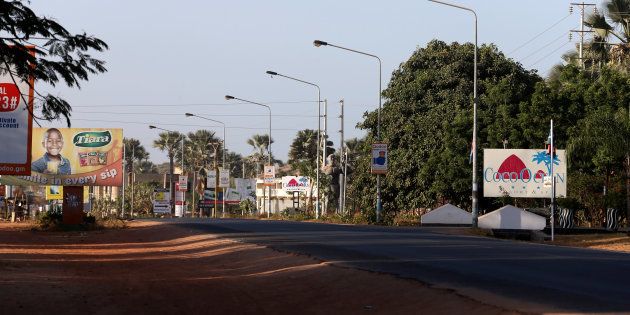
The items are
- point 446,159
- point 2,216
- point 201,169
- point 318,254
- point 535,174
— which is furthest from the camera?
point 201,169

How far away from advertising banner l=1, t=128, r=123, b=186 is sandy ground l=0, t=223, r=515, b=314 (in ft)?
77.0

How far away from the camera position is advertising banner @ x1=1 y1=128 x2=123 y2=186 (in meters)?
50.9

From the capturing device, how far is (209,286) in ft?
54.6

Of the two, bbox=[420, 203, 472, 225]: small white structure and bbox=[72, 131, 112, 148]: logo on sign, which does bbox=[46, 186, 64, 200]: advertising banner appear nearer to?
bbox=[72, 131, 112, 148]: logo on sign

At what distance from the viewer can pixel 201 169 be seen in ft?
390


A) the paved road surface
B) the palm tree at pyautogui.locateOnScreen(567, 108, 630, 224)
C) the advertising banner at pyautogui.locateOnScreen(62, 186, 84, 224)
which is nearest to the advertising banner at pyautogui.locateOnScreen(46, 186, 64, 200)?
the advertising banner at pyautogui.locateOnScreen(62, 186, 84, 224)

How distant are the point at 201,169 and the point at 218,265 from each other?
9719cm

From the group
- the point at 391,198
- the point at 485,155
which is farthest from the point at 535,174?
the point at 391,198

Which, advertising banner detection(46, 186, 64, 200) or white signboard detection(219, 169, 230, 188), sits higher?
white signboard detection(219, 169, 230, 188)

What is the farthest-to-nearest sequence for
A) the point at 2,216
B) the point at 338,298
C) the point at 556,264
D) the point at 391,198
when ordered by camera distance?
1. the point at 2,216
2. the point at 391,198
3. the point at 556,264
4. the point at 338,298

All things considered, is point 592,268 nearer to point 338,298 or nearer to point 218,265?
point 338,298

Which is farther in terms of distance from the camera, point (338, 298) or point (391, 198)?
point (391, 198)

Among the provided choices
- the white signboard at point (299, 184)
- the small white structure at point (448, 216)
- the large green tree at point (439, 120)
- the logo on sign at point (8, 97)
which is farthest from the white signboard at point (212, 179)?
the logo on sign at point (8, 97)

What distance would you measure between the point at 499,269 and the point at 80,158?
37.7 metres
